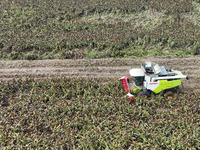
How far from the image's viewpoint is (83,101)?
955 centimetres

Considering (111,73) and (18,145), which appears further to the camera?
(111,73)

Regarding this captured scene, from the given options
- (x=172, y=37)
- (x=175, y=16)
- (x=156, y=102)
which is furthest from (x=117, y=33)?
(x=156, y=102)

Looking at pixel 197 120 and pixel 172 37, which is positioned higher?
pixel 172 37

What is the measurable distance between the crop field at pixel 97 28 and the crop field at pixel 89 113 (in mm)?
2537

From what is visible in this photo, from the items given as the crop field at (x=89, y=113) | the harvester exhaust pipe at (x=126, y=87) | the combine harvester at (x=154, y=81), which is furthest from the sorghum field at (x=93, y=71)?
the combine harvester at (x=154, y=81)

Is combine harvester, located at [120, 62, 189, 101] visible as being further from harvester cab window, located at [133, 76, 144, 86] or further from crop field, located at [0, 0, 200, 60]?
crop field, located at [0, 0, 200, 60]

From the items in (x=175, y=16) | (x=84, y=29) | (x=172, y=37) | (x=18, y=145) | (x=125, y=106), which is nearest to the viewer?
(x=18, y=145)

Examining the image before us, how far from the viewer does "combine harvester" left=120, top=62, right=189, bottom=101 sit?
373 inches

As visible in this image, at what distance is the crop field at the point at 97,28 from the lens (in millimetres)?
14398

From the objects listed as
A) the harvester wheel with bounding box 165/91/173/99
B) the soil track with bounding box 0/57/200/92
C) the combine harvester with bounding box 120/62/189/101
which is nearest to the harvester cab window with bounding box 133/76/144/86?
the combine harvester with bounding box 120/62/189/101

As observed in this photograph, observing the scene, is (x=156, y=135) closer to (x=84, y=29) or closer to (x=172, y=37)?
(x=172, y=37)

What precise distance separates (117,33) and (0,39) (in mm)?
9340

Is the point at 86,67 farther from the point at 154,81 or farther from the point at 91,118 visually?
the point at 154,81

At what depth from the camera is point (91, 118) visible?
28.6ft
